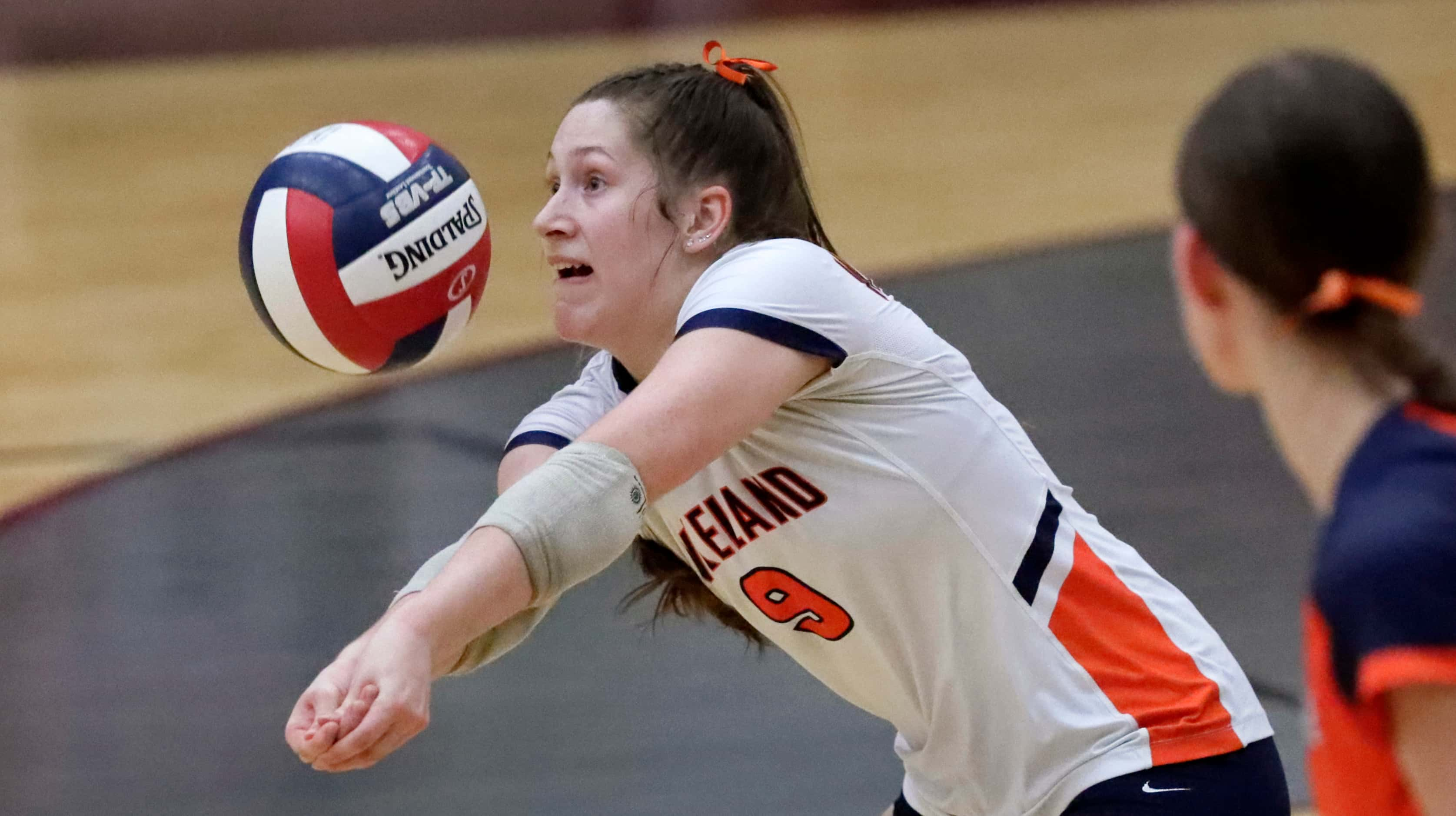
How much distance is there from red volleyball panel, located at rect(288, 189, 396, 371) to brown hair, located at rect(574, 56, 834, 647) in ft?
1.48

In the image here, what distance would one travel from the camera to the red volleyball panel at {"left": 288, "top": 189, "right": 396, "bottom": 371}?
2.60 metres

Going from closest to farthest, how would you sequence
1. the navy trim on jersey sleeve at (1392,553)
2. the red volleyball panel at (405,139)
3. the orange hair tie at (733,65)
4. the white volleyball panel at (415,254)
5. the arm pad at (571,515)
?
the navy trim on jersey sleeve at (1392,553) < the arm pad at (571,515) < the orange hair tie at (733,65) < the white volleyball panel at (415,254) < the red volleyball panel at (405,139)

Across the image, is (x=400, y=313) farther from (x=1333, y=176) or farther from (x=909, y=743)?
(x=1333, y=176)

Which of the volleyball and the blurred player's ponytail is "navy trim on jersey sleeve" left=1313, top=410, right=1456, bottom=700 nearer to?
the blurred player's ponytail

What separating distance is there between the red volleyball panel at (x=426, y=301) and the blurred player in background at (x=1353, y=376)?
136 centimetres

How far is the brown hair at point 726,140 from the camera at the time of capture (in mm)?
2322

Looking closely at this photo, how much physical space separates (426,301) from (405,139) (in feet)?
0.98

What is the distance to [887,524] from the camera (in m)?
2.22

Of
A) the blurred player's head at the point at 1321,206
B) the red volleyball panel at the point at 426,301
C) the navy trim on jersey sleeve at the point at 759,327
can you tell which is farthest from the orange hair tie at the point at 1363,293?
the red volleyball panel at the point at 426,301

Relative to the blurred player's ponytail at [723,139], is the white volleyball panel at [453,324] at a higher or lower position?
lower

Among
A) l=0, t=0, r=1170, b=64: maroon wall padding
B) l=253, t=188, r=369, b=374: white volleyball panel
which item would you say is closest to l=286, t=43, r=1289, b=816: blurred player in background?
l=253, t=188, r=369, b=374: white volleyball panel

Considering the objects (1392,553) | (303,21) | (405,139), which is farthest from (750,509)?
(303,21)

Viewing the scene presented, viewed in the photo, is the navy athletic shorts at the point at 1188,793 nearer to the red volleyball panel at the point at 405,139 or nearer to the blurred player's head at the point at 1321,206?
the blurred player's head at the point at 1321,206

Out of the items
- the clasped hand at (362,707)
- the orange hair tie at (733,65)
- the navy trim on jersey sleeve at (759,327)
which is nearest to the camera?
the clasped hand at (362,707)
